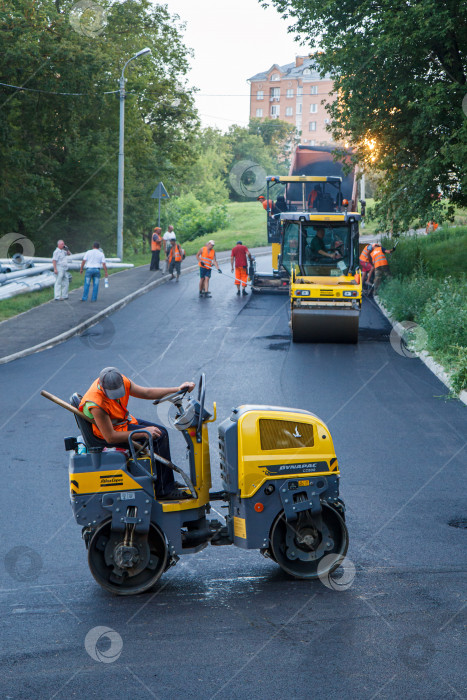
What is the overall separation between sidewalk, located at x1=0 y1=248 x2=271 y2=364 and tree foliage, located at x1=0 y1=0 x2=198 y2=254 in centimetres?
859

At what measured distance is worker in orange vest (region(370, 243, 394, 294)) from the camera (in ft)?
85.1

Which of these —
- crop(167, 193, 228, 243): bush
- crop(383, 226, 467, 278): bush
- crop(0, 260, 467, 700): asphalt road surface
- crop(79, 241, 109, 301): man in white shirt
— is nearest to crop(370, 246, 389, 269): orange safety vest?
crop(383, 226, 467, 278): bush

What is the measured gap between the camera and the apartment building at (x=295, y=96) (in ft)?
446

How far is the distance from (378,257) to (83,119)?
756 inches

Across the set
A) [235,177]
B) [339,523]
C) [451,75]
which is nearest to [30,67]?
[451,75]

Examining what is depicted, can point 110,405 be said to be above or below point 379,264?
below

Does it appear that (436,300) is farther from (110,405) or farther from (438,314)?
(110,405)

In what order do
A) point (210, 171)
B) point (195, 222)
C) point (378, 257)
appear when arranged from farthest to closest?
point (210, 171)
point (195, 222)
point (378, 257)

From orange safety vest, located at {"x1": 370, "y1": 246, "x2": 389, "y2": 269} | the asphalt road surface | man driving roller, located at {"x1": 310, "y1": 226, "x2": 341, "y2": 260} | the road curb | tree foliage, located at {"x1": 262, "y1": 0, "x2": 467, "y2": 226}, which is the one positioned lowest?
the asphalt road surface

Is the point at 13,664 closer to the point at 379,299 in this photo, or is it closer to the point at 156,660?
the point at 156,660

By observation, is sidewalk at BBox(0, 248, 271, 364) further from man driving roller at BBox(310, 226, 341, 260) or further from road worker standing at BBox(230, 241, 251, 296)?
man driving roller at BBox(310, 226, 341, 260)

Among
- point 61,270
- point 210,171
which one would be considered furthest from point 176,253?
point 210,171

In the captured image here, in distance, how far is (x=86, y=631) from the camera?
18.8 feet

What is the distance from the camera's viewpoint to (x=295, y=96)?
14000 cm
